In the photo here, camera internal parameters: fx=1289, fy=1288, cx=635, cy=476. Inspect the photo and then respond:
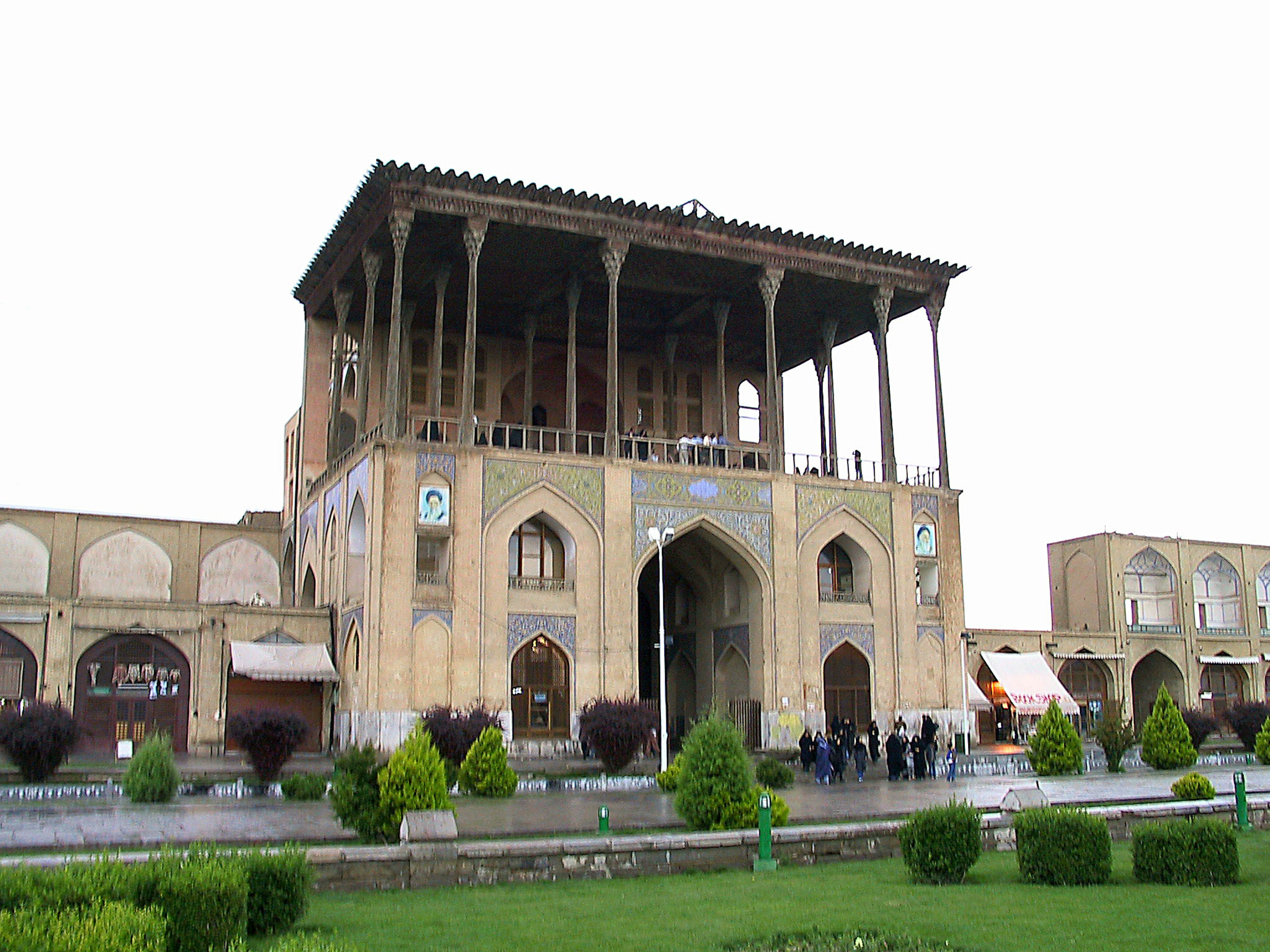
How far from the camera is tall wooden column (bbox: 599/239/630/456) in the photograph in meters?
30.3

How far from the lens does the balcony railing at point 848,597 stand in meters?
32.3

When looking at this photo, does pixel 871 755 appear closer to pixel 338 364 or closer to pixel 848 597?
pixel 848 597

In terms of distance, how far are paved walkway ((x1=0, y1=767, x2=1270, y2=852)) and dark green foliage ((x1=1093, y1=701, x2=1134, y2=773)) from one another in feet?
6.84

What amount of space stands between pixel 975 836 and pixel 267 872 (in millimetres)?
5895

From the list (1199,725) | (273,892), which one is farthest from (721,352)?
(273,892)

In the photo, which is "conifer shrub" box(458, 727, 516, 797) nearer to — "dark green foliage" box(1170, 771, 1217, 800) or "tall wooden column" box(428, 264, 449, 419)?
"dark green foliage" box(1170, 771, 1217, 800)

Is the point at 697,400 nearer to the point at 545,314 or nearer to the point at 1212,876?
the point at 545,314

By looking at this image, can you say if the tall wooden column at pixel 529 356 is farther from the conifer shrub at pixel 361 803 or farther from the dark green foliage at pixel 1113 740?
Result: the conifer shrub at pixel 361 803

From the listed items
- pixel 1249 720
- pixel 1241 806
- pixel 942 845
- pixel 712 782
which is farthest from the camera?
pixel 1249 720

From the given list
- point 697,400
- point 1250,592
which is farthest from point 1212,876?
point 1250,592

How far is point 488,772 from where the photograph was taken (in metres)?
20.1

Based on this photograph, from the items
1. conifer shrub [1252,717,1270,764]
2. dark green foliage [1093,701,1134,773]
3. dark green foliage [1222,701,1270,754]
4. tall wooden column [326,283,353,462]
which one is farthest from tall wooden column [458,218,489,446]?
dark green foliage [1222,701,1270,754]

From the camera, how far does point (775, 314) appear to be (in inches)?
1441

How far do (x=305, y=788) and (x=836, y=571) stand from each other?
17.6 m
